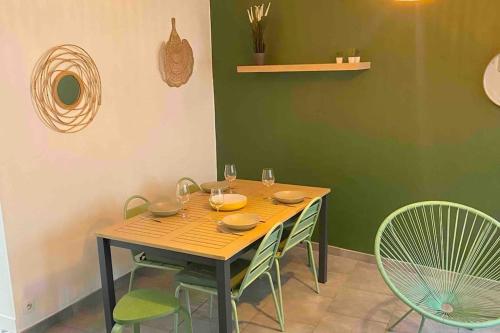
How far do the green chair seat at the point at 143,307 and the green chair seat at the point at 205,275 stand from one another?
185 millimetres

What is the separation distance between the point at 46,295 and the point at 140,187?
0.97 m

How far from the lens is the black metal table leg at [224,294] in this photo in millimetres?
1992

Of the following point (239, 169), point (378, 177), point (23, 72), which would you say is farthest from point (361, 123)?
point (23, 72)

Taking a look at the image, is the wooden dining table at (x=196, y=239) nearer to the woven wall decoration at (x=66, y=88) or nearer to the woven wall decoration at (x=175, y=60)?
the woven wall decoration at (x=66, y=88)

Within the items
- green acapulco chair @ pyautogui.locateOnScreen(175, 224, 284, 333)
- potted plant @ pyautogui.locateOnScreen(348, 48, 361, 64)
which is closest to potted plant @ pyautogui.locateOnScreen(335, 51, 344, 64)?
potted plant @ pyautogui.locateOnScreen(348, 48, 361, 64)

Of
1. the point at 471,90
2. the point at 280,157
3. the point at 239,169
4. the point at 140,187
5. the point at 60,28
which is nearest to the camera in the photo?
the point at 60,28

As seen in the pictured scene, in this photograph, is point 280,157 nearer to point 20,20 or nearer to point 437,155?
point 437,155

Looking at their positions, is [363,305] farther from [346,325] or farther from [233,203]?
[233,203]

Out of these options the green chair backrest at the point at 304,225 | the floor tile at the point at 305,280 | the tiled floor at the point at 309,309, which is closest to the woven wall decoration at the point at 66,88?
the tiled floor at the point at 309,309

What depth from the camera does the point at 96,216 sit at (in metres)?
2.95

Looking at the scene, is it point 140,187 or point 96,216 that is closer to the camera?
point 96,216

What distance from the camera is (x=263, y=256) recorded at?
2.29 meters

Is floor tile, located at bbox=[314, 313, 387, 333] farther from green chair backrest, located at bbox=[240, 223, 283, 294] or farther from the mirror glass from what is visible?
the mirror glass

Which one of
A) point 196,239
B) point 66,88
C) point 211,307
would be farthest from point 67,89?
point 211,307
